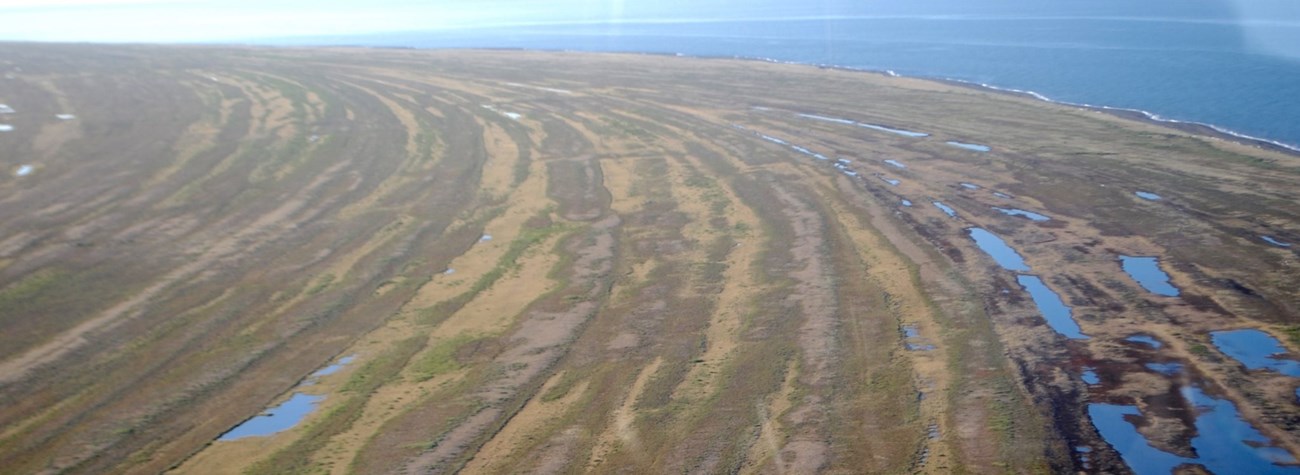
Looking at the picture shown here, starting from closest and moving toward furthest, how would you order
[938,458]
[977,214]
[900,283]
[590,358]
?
[938,458]
[590,358]
[900,283]
[977,214]

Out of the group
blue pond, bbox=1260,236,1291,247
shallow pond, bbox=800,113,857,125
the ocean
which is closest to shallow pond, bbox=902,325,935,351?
blue pond, bbox=1260,236,1291,247

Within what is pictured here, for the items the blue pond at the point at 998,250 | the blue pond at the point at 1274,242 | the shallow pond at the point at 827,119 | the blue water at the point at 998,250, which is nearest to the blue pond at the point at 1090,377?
the blue water at the point at 998,250

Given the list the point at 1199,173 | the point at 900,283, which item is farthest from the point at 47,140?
the point at 1199,173

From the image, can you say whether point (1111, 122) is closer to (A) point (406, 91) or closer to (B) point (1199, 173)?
(B) point (1199, 173)

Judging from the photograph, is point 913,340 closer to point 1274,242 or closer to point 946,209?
point 946,209

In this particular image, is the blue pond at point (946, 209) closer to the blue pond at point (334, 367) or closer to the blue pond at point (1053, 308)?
the blue pond at point (1053, 308)

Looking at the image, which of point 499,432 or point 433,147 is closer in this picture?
point 499,432

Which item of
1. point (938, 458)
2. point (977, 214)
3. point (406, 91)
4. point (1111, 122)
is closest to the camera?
point (938, 458)

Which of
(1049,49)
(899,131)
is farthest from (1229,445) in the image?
(1049,49)
